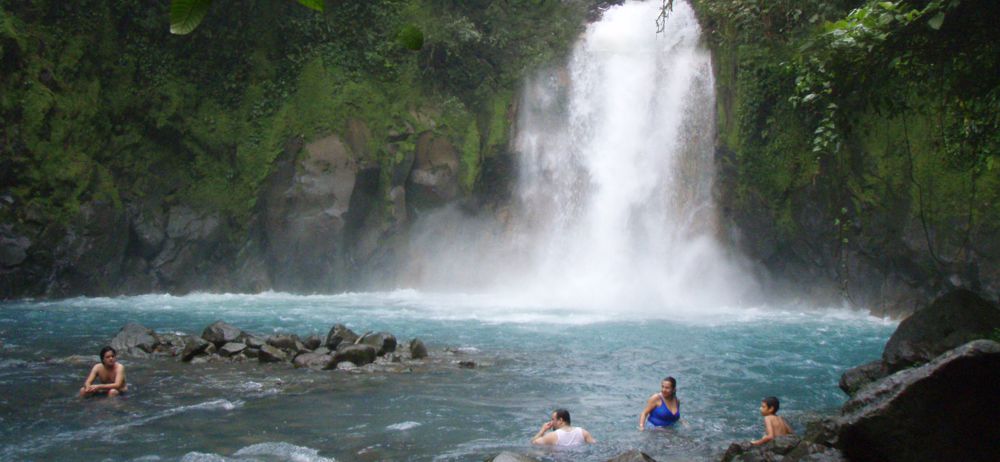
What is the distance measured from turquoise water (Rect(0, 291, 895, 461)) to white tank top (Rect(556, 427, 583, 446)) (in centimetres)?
17

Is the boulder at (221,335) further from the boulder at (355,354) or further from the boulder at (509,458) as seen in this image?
the boulder at (509,458)

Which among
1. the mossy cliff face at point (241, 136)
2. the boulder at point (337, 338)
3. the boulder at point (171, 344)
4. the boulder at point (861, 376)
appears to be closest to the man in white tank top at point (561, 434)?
the boulder at point (861, 376)

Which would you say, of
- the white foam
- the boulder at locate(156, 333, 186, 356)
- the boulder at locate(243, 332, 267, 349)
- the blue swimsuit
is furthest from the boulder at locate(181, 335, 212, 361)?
the blue swimsuit

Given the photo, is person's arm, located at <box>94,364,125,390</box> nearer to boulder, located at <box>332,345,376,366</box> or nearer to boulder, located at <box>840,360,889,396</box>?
boulder, located at <box>332,345,376,366</box>

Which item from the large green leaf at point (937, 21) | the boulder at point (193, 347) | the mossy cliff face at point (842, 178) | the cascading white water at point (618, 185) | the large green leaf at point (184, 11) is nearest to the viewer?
the large green leaf at point (184, 11)

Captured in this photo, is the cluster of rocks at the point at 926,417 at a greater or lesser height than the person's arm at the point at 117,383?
greater

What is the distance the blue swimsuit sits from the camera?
28.5ft

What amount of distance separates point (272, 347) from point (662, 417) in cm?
630

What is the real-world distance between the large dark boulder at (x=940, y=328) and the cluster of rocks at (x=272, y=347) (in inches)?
264

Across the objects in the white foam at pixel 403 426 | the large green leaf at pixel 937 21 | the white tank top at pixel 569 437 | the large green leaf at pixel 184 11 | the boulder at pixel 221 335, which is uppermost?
the large green leaf at pixel 937 21

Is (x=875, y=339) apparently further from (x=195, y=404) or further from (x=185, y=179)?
(x=185, y=179)

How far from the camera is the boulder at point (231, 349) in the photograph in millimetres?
12086

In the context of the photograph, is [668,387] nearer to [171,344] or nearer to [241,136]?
[171,344]

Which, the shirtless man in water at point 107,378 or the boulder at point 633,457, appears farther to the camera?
the shirtless man in water at point 107,378
